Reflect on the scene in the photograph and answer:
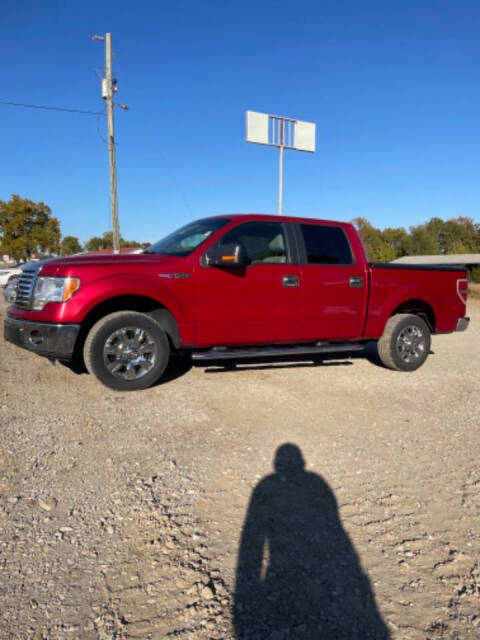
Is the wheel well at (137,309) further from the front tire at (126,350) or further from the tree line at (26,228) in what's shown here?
the tree line at (26,228)

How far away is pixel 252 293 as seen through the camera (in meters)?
4.95

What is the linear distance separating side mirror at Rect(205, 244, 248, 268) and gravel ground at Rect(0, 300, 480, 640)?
145cm

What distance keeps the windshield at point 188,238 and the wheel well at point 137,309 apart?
670 mm

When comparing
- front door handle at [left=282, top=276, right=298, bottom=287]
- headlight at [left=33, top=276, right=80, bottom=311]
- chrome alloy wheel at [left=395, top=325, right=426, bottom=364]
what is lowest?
chrome alloy wheel at [left=395, top=325, right=426, bottom=364]

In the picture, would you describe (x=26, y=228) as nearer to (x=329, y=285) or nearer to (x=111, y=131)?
(x=111, y=131)

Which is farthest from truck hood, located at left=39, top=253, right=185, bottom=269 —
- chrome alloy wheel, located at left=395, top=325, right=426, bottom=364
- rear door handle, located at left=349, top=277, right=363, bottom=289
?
chrome alloy wheel, located at left=395, top=325, right=426, bottom=364

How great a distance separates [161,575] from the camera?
6.22 feet

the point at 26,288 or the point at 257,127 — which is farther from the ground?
the point at 257,127

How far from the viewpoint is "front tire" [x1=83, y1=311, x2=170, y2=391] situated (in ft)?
14.4

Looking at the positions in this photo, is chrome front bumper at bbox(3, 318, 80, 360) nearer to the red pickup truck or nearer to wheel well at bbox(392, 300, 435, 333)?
the red pickup truck

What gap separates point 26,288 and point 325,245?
3608 mm

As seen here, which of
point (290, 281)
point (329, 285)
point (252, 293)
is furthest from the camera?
point (329, 285)

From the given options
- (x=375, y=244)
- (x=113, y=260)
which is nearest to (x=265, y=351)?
(x=113, y=260)

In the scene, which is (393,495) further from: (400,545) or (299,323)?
(299,323)
